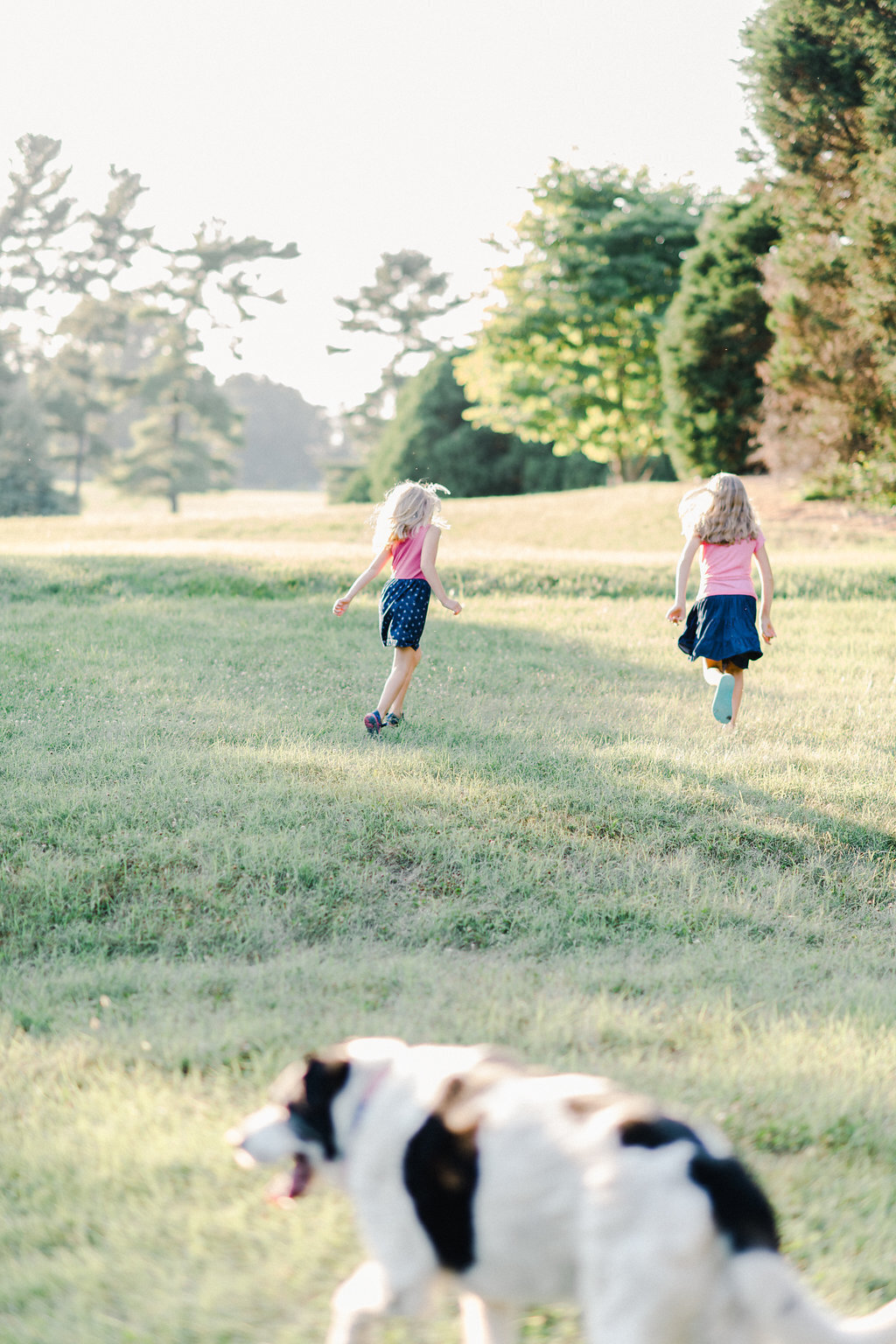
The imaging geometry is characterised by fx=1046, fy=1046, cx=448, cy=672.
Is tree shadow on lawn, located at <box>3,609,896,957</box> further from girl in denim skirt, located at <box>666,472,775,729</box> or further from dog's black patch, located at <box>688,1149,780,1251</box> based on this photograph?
dog's black patch, located at <box>688,1149,780,1251</box>

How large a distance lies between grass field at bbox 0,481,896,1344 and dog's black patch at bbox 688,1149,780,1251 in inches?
30.3

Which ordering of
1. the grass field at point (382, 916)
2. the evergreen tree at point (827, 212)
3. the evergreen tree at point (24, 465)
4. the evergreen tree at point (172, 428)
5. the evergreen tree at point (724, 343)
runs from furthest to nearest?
the evergreen tree at point (172, 428) < the evergreen tree at point (24, 465) < the evergreen tree at point (724, 343) < the evergreen tree at point (827, 212) < the grass field at point (382, 916)

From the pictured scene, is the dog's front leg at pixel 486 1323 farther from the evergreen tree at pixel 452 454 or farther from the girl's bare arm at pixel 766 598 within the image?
the evergreen tree at pixel 452 454

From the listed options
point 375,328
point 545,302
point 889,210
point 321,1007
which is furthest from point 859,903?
point 375,328

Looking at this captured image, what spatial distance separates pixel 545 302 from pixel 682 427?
8281 mm

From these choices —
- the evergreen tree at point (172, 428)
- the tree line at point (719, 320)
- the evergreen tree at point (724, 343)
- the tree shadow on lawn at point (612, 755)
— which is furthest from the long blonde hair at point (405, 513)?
the evergreen tree at point (172, 428)

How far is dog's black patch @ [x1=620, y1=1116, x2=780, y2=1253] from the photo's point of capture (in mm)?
1596

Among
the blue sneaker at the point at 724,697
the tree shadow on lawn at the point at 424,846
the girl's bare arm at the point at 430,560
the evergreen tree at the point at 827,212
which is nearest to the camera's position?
the tree shadow on lawn at the point at 424,846

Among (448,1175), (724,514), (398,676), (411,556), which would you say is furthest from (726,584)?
(448,1175)

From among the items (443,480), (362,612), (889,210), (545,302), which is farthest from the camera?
(443,480)

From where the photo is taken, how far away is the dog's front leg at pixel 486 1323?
1893 millimetres

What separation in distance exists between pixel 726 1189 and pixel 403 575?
5.66 meters

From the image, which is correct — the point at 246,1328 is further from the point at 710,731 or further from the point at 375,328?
the point at 375,328

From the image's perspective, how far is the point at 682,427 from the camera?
23.9 metres
